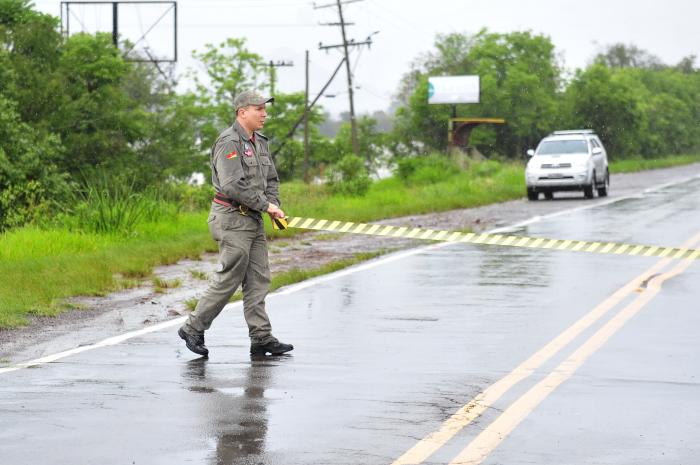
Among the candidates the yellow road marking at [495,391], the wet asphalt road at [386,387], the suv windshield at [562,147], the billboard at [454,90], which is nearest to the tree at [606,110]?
the billboard at [454,90]

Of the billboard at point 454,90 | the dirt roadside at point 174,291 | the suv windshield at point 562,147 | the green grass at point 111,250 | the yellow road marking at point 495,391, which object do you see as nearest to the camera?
the yellow road marking at point 495,391

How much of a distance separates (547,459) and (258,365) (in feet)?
11.1

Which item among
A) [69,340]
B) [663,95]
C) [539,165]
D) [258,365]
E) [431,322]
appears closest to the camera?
[258,365]

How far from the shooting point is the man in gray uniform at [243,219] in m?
10.0

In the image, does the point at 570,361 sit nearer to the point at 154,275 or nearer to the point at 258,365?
the point at 258,365

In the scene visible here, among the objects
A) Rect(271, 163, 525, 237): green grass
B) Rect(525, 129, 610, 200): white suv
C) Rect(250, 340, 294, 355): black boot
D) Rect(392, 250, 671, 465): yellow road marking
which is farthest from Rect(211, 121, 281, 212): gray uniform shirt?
Rect(525, 129, 610, 200): white suv

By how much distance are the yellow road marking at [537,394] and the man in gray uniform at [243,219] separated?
2061 millimetres

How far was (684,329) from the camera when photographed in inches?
456

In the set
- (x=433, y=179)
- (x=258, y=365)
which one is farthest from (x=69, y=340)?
(x=433, y=179)

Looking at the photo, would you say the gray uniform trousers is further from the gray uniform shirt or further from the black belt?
the gray uniform shirt

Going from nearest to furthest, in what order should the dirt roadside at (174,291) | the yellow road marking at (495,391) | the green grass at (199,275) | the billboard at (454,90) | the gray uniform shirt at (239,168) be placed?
the yellow road marking at (495,391), the gray uniform shirt at (239,168), the dirt roadside at (174,291), the green grass at (199,275), the billboard at (454,90)

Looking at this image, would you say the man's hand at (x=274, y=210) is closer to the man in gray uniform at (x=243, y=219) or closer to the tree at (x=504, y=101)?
the man in gray uniform at (x=243, y=219)

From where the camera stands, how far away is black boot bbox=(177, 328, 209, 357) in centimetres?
1009

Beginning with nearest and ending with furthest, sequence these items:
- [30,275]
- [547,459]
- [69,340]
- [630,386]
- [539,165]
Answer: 1. [547,459]
2. [630,386]
3. [69,340]
4. [30,275]
5. [539,165]
